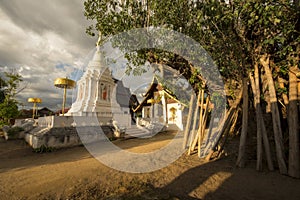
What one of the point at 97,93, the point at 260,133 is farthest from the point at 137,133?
the point at 260,133

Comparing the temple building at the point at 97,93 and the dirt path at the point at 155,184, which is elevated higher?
the temple building at the point at 97,93

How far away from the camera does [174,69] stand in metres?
7.66

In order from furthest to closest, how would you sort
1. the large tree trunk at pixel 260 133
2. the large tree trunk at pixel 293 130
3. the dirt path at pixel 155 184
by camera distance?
the large tree trunk at pixel 260 133
the large tree trunk at pixel 293 130
the dirt path at pixel 155 184

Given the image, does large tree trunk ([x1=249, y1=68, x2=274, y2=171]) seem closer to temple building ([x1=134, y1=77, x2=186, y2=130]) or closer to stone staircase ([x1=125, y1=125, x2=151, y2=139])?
stone staircase ([x1=125, y1=125, x2=151, y2=139])

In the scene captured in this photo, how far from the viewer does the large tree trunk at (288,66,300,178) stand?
4367mm

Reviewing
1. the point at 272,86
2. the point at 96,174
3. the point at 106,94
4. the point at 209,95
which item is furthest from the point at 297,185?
the point at 106,94

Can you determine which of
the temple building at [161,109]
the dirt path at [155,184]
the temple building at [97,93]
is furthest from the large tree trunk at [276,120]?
the temple building at [97,93]

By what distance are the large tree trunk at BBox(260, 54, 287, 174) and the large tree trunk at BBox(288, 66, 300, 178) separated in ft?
0.68

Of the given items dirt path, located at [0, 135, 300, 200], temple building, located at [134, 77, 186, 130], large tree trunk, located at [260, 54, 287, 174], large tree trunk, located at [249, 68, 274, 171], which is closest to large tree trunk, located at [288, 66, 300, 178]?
large tree trunk, located at [260, 54, 287, 174]

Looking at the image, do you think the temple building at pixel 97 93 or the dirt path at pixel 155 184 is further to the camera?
the temple building at pixel 97 93

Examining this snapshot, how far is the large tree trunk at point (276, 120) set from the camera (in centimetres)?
464

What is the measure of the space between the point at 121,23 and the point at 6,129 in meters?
15.4

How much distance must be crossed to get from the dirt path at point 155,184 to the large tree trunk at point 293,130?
1.23 ft

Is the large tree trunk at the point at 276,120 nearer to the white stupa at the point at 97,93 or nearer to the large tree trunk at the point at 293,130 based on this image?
the large tree trunk at the point at 293,130
